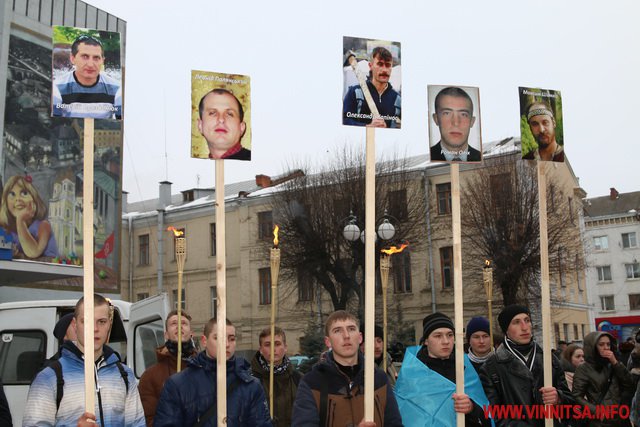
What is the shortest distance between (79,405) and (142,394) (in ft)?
9.12

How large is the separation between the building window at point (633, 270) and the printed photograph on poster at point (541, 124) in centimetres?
6113

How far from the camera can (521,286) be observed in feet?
101

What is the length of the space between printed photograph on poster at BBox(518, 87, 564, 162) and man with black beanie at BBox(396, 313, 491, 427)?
6.44 feet

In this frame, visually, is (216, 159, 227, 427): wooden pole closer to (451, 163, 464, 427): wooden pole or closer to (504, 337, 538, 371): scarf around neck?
(451, 163, 464, 427): wooden pole

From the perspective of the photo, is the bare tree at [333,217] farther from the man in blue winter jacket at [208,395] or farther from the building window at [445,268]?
the man in blue winter jacket at [208,395]

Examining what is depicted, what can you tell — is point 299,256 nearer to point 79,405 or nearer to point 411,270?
point 411,270

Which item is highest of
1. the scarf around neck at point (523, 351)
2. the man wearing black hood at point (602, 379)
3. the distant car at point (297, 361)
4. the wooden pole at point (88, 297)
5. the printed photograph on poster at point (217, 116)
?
the printed photograph on poster at point (217, 116)

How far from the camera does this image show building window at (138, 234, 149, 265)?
4650 centimetres

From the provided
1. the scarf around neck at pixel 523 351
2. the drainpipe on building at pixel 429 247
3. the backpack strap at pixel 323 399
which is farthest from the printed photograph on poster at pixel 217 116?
the drainpipe on building at pixel 429 247

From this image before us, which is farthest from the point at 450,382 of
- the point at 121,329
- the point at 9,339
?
the point at 9,339

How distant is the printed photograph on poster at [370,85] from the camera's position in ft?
19.9

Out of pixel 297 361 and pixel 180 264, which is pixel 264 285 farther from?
pixel 180 264

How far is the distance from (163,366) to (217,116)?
2959 mm

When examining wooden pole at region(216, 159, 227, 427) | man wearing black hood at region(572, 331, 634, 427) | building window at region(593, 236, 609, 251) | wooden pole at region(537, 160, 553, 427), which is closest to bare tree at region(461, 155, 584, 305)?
man wearing black hood at region(572, 331, 634, 427)
